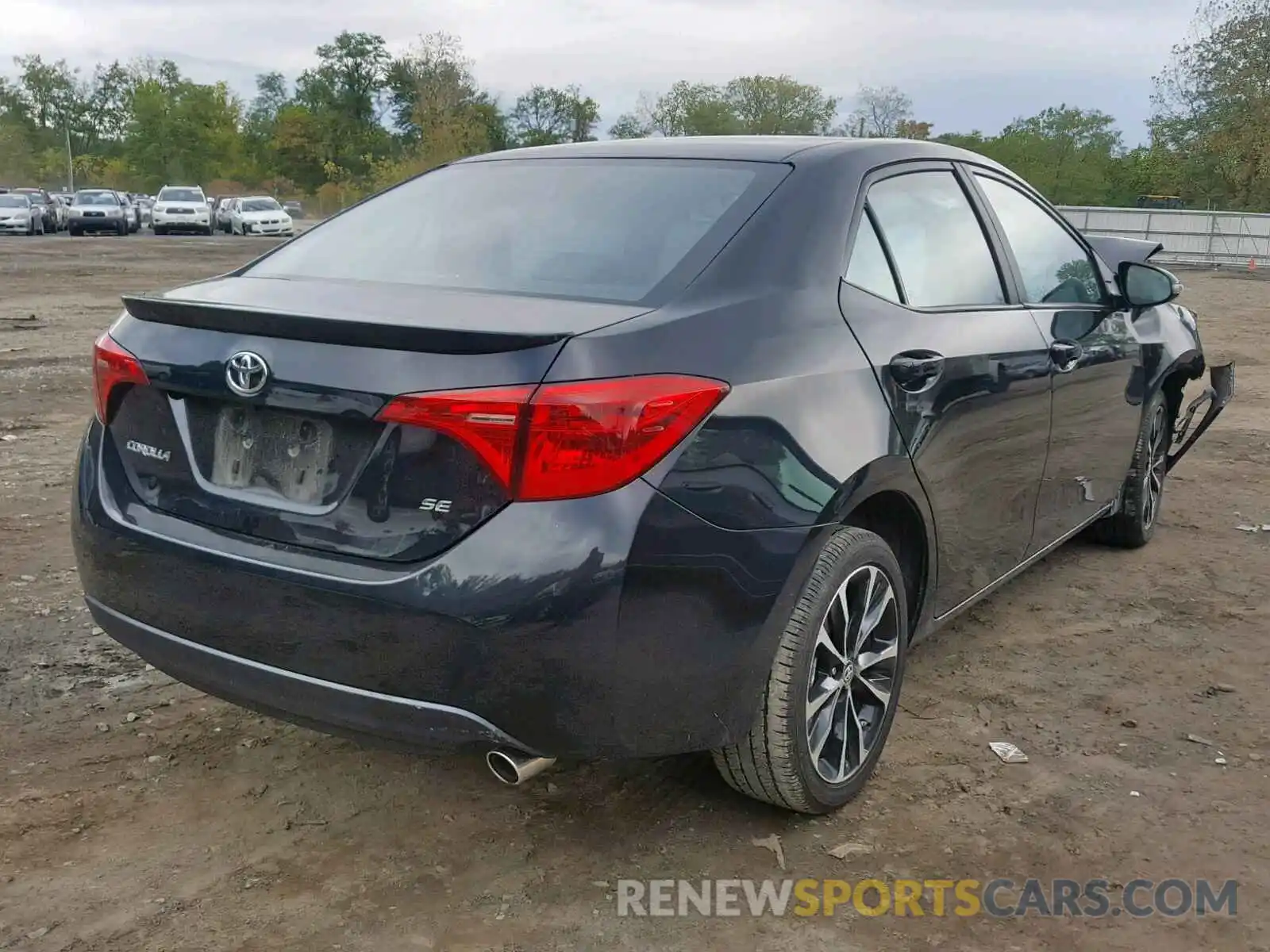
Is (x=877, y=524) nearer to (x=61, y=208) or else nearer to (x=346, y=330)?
(x=346, y=330)

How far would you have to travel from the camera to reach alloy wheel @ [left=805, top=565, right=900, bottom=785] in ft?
9.51

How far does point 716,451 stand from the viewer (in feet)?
8.11

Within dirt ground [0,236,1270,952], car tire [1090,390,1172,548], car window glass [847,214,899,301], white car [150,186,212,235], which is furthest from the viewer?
white car [150,186,212,235]

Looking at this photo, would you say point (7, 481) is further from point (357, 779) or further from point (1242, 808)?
point (1242, 808)

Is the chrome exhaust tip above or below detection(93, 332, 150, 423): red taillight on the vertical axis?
below

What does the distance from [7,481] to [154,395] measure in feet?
13.6

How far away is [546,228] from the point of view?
3.12 metres

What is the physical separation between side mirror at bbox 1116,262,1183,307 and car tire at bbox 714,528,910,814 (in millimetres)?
1993

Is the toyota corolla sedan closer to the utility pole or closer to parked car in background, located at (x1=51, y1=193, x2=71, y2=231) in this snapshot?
parked car in background, located at (x1=51, y1=193, x2=71, y2=231)

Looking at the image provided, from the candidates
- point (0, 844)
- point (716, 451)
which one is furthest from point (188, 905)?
point (716, 451)

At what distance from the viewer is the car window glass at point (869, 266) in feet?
10.1

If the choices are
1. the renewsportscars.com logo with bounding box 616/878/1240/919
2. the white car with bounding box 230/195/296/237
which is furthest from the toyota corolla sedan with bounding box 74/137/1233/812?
the white car with bounding box 230/195/296/237

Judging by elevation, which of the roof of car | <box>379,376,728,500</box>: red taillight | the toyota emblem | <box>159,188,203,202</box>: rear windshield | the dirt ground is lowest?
the dirt ground

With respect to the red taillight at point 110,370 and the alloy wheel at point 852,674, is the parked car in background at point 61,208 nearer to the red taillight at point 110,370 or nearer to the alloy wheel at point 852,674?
the red taillight at point 110,370
